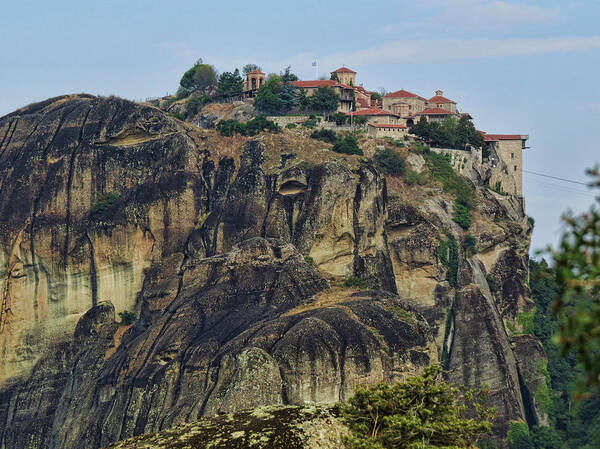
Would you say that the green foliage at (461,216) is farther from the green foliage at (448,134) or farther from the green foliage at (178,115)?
the green foliage at (178,115)

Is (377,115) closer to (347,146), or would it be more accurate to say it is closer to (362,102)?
(362,102)

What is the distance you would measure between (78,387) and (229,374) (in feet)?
62.5

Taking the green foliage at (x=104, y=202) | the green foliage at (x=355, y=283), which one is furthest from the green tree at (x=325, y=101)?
the green foliage at (x=355, y=283)

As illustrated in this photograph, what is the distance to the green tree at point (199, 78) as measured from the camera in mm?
127188

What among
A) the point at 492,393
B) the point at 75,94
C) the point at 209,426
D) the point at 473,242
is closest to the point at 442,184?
the point at 473,242

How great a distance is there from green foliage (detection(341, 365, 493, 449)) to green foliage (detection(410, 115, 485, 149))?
76.2 metres

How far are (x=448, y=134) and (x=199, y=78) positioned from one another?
31816 millimetres

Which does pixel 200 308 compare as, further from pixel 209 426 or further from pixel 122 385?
pixel 209 426

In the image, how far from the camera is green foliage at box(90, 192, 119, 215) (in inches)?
3866

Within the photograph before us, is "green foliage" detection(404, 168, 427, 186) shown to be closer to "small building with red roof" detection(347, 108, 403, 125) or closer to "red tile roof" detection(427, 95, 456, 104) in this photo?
"small building with red roof" detection(347, 108, 403, 125)

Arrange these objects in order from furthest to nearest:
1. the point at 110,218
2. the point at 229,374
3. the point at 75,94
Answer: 1. the point at 75,94
2. the point at 110,218
3. the point at 229,374

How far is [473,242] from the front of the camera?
326 ft

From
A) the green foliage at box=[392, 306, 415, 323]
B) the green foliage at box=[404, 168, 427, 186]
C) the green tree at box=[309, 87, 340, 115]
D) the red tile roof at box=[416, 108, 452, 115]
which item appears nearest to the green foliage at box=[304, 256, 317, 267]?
the green foliage at box=[392, 306, 415, 323]

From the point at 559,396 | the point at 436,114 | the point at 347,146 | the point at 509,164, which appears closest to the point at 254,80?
the point at 436,114
